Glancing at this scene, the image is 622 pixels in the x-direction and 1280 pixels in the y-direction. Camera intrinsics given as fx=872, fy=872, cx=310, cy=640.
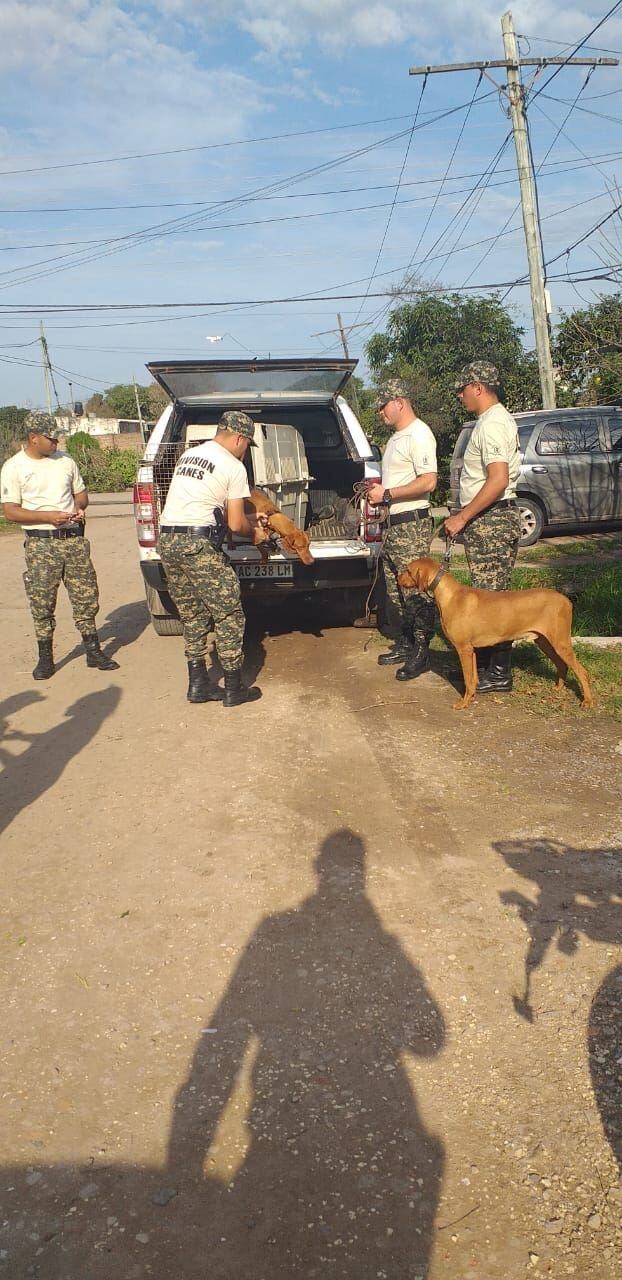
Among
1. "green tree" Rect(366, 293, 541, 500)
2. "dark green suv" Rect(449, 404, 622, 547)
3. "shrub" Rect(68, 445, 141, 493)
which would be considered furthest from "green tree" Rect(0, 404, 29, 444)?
"dark green suv" Rect(449, 404, 622, 547)

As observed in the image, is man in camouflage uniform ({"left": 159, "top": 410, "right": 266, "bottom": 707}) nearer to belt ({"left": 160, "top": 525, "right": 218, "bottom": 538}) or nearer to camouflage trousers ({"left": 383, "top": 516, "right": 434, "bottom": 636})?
belt ({"left": 160, "top": 525, "right": 218, "bottom": 538})

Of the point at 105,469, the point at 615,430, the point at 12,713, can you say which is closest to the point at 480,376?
the point at 12,713

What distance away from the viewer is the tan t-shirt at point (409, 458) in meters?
5.72

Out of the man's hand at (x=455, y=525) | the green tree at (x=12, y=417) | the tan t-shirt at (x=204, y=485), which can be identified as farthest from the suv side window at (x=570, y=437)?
the green tree at (x=12, y=417)

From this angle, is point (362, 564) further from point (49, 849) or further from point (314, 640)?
point (49, 849)

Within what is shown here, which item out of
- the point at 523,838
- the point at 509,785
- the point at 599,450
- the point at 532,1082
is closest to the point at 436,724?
the point at 509,785

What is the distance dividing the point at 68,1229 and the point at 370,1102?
0.78m

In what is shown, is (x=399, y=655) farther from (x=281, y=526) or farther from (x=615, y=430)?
(x=615, y=430)

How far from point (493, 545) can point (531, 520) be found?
685 cm

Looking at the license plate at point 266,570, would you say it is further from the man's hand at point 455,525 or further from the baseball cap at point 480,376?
the baseball cap at point 480,376

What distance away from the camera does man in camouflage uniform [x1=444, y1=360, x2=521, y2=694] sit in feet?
17.2

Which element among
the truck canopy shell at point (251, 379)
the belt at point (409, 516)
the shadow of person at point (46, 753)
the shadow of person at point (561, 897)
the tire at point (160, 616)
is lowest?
the shadow of person at point (561, 897)

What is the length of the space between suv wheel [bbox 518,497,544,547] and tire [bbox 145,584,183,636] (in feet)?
20.1

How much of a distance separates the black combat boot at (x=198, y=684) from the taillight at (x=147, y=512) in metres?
1.06
